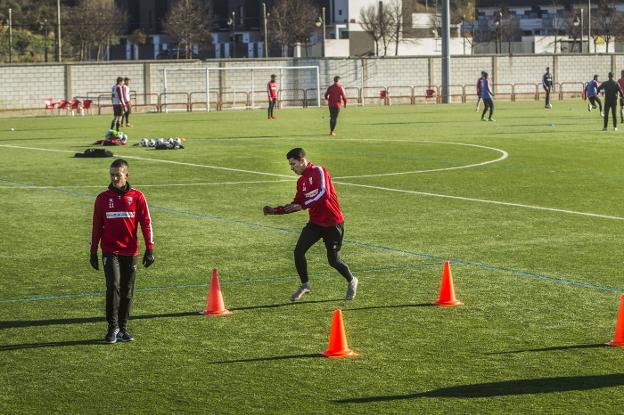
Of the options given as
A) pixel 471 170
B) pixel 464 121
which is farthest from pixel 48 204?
pixel 464 121

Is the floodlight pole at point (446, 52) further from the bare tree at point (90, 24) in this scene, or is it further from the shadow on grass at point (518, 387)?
the shadow on grass at point (518, 387)

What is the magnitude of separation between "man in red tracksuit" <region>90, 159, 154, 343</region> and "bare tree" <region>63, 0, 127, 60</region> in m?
96.5

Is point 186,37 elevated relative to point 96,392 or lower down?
elevated

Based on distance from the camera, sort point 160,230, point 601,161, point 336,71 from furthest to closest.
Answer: point 336,71
point 601,161
point 160,230

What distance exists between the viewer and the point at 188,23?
363 feet

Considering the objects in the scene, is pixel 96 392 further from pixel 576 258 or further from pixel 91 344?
pixel 576 258

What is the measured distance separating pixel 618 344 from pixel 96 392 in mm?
4595

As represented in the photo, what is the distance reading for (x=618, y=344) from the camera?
10.5 m

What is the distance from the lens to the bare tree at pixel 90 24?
108 m

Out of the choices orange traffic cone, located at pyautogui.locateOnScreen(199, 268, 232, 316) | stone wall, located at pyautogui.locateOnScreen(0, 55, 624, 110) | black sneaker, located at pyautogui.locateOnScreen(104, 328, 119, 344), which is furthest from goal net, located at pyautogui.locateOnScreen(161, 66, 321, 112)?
black sneaker, located at pyautogui.locateOnScreen(104, 328, 119, 344)

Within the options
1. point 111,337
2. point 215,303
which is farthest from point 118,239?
point 215,303

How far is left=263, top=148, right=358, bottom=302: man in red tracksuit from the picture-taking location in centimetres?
1238

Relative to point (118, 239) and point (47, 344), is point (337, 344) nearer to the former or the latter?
point (118, 239)

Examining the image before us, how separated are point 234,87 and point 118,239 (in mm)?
60332
